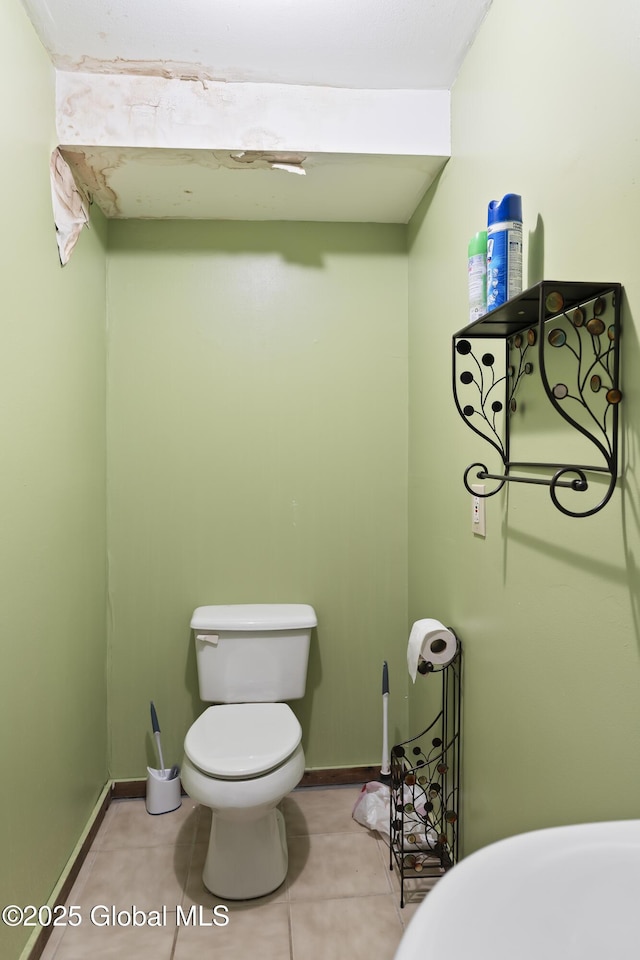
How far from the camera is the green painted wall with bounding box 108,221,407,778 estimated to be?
2180mm

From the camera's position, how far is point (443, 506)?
1839mm

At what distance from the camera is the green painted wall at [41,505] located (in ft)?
4.34

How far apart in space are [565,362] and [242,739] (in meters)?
1.37

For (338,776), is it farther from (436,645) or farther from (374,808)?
(436,645)

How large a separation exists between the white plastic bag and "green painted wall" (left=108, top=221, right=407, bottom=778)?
9.1 inches

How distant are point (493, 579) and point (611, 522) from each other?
1.78 feet

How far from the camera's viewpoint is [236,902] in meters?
1.66

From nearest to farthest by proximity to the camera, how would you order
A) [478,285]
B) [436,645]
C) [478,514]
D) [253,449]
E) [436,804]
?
[478,285] < [478,514] < [436,645] < [436,804] < [253,449]

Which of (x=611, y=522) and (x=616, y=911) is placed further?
(x=611, y=522)

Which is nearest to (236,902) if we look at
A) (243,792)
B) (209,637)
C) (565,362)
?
(243,792)

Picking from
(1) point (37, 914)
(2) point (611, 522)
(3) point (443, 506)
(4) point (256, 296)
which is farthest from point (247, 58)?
(1) point (37, 914)

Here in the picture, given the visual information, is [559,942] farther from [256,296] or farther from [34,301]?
[256,296]

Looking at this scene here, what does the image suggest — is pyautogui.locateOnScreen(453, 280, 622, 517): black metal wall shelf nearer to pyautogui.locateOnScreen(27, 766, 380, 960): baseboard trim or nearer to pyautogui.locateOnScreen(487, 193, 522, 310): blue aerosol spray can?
pyautogui.locateOnScreen(487, 193, 522, 310): blue aerosol spray can

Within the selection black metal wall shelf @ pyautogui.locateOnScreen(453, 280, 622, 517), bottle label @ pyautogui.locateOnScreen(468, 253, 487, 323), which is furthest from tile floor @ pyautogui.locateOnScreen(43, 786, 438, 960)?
bottle label @ pyautogui.locateOnScreen(468, 253, 487, 323)
